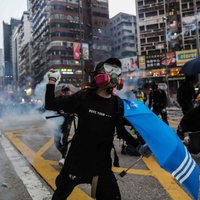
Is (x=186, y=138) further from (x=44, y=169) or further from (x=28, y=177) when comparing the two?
(x=44, y=169)

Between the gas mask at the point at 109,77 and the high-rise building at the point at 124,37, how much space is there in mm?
104855

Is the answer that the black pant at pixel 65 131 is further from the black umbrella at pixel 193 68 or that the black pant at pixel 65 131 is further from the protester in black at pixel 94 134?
the protester in black at pixel 94 134

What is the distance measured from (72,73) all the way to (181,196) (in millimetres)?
92010

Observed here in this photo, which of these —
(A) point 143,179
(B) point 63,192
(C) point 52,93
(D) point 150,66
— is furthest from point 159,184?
(D) point 150,66

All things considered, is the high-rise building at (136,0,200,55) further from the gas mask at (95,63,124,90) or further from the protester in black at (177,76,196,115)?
the gas mask at (95,63,124,90)

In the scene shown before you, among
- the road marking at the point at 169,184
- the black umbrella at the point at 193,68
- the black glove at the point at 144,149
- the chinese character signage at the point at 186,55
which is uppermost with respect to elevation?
the chinese character signage at the point at 186,55

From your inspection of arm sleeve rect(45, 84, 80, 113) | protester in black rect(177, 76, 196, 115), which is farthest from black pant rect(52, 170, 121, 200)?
protester in black rect(177, 76, 196, 115)

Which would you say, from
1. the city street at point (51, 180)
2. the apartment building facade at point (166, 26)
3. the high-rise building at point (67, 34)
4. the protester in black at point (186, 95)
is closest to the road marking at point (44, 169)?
the city street at point (51, 180)

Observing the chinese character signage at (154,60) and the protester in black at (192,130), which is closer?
A: the protester in black at (192,130)

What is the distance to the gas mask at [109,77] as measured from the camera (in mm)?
2764

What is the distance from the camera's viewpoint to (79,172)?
274cm

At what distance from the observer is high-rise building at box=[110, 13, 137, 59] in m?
108

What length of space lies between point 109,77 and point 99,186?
973 mm

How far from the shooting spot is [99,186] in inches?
107
